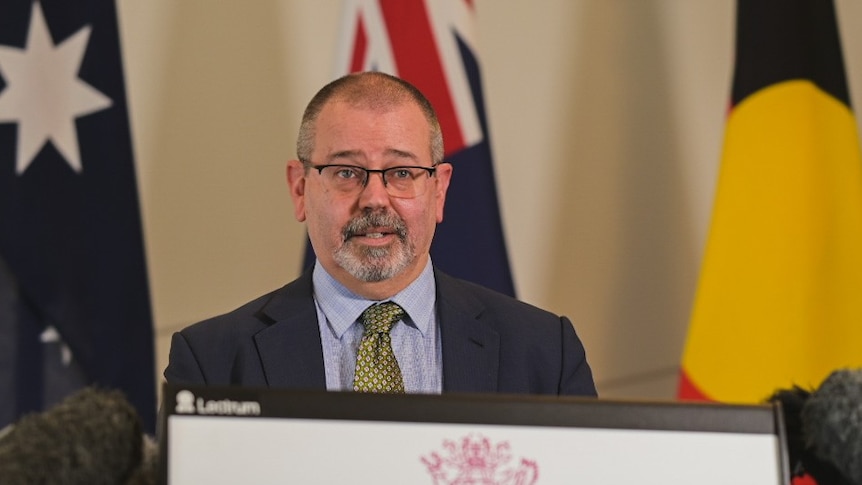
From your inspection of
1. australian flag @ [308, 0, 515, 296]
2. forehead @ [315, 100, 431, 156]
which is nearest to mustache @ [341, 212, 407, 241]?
forehead @ [315, 100, 431, 156]

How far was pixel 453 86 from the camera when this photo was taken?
3037 millimetres

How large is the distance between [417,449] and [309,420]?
0.33ft

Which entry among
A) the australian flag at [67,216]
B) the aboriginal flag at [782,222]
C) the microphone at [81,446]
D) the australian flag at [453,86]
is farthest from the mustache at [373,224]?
the aboriginal flag at [782,222]

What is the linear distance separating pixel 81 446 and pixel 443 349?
97cm

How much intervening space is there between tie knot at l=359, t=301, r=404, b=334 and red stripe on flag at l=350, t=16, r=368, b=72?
126 cm

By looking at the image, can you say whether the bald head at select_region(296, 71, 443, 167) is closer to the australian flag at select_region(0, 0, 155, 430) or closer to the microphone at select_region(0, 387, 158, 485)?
the microphone at select_region(0, 387, 158, 485)

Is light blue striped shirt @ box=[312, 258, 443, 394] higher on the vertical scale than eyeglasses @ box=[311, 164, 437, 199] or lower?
lower

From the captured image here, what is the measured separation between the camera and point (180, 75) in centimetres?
337

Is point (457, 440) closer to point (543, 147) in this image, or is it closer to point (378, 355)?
point (378, 355)

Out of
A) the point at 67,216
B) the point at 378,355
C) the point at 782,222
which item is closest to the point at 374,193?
the point at 378,355

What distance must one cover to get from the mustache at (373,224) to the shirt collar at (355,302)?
0.09 meters

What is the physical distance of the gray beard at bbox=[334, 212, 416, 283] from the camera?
189 cm

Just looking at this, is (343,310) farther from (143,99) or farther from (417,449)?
(143,99)

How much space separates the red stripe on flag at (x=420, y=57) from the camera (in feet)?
9.96
